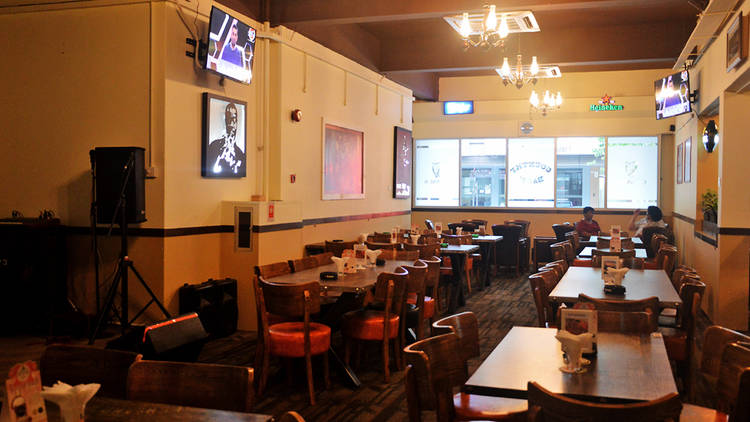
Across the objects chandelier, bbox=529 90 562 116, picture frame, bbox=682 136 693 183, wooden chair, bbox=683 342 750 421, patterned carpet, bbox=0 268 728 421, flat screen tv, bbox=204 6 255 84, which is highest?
chandelier, bbox=529 90 562 116

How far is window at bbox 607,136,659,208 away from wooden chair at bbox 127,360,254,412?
1349 cm

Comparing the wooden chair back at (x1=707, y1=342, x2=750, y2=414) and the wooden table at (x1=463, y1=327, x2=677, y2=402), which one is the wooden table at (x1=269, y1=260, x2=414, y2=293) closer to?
the wooden table at (x1=463, y1=327, x2=677, y2=402)

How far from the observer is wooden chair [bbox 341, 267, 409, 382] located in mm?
5254

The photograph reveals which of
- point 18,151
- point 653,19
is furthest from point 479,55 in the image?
point 18,151

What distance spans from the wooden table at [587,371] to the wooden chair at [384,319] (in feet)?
6.06

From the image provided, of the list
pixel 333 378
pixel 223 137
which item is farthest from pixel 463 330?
pixel 223 137

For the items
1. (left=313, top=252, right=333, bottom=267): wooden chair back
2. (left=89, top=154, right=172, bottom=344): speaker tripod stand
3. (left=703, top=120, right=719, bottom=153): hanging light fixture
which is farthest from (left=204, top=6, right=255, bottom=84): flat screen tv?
(left=703, top=120, right=719, bottom=153): hanging light fixture

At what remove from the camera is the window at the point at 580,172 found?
48.1 feet

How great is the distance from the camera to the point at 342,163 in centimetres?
995

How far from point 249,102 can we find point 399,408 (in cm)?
435

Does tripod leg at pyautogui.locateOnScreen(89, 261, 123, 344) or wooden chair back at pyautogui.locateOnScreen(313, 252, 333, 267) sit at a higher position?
wooden chair back at pyautogui.locateOnScreen(313, 252, 333, 267)

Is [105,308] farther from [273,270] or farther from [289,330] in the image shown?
[289,330]

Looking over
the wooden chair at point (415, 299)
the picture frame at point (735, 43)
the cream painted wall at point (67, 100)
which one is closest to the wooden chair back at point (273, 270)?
the wooden chair at point (415, 299)

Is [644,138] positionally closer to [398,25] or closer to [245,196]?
[398,25]
